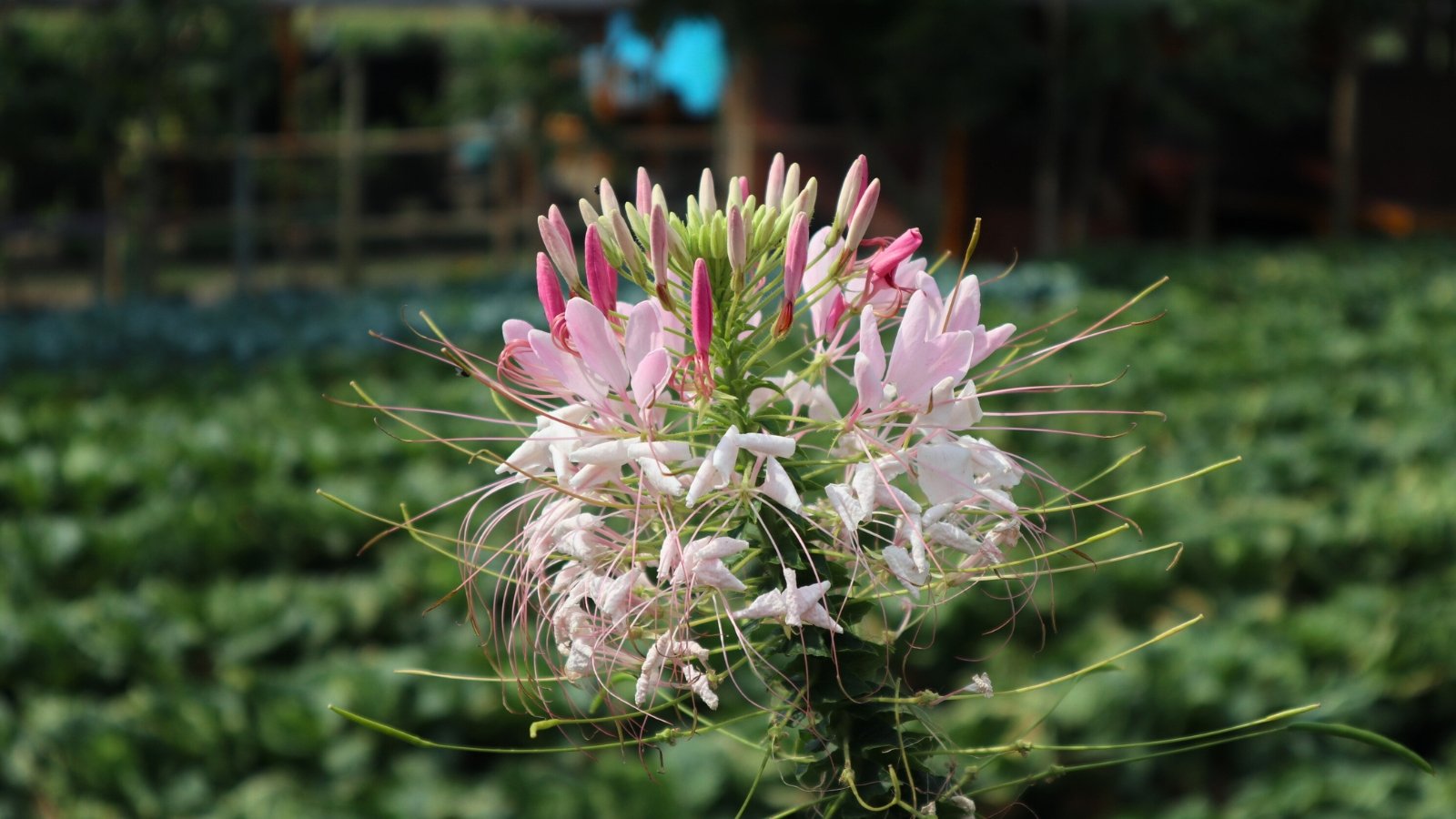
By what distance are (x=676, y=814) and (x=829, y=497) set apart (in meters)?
2.59

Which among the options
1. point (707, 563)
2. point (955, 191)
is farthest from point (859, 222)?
point (955, 191)

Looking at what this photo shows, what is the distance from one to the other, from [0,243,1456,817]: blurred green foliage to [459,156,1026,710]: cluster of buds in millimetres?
503

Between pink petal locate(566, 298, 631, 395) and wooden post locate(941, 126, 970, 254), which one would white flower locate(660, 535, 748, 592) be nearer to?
pink petal locate(566, 298, 631, 395)

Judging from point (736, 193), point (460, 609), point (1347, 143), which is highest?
point (736, 193)

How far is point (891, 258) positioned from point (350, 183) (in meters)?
13.2

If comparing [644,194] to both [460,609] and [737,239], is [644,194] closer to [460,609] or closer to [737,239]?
[737,239]

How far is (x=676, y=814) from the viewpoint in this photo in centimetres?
330

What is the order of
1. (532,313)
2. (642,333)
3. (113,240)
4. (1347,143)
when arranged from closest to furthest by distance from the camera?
(642,333)
(532,313)
(113,240)
(1347,143)

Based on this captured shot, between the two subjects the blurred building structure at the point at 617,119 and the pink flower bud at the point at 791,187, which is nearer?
the pink flower bud at the point at 791,187

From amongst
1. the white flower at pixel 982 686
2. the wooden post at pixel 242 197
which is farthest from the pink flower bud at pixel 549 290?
the wooden post at pixel 242 197

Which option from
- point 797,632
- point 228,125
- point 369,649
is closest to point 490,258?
point 228,125

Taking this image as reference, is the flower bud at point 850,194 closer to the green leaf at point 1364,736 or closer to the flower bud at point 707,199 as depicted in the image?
the flower bud at point 707,199

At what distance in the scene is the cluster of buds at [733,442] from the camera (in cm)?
89

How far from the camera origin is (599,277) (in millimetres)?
950
